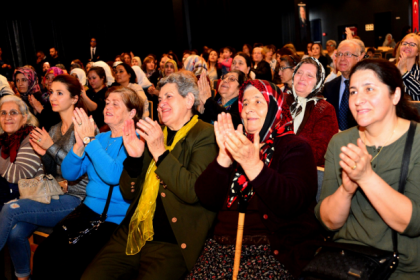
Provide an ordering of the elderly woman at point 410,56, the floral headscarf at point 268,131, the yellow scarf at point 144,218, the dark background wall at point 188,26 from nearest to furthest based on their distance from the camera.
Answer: the floral headscarf at point 268,131 → the yellow scarf at point 144,218 → the elderly woman at point 410,56 → the dark background wall at point 188,26

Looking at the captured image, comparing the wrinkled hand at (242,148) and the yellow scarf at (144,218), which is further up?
the wrinkled hand at (242,148)

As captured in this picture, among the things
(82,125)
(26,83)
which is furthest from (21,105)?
(26,83)

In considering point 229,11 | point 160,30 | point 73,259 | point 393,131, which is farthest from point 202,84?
point 229,11

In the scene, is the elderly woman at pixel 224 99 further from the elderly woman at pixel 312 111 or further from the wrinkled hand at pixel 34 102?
the wrinkled hand at pixel 34 102

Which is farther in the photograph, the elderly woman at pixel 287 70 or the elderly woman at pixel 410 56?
the elderly woman at pixel 287 70

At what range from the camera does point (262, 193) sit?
1612 mm

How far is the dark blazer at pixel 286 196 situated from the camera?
1.62m

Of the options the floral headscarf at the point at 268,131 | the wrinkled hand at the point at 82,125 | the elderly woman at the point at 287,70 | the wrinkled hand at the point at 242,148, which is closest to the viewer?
the wrinkled hand at the point at 242,148

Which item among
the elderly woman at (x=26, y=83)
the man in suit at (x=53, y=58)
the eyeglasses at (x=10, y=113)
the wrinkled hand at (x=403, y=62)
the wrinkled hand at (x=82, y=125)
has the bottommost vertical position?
the wrinkled hand at (x=82, y=125)

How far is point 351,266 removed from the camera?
1407 millimetres

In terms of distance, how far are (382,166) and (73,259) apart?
182 cm

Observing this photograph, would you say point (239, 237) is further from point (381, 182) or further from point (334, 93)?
point (334, 93)

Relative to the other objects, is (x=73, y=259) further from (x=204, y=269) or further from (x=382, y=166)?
(x=382, y=166)

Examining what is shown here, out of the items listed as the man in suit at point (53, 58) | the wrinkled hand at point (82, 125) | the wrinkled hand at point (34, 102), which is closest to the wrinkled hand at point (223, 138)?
the wrinkled hand at point (82, 125)
